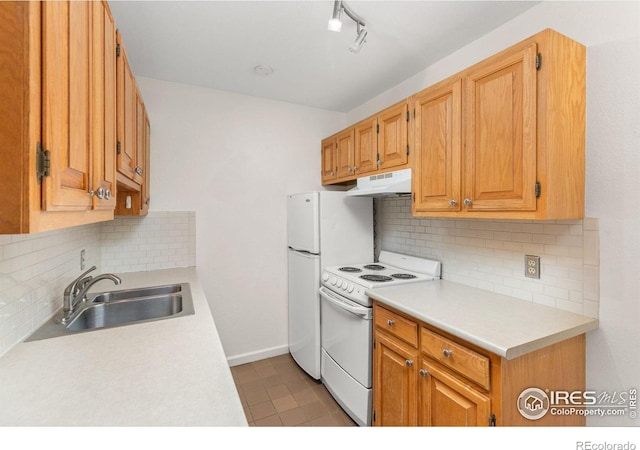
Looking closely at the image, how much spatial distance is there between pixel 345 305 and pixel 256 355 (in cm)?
134

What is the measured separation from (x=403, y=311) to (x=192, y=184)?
2.04 metres

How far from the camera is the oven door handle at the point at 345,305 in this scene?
1.93m

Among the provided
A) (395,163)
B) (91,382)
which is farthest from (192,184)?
(91,382)

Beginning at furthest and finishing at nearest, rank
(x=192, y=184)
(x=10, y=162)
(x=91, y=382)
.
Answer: (x=192, y=184) → (x=91, y=382) → (x=10, y=162)

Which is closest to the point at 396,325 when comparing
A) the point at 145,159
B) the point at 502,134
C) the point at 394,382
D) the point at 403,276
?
the point at 394,382

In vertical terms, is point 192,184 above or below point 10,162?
above

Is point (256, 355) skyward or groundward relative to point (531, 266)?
groundward

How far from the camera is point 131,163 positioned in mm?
1515

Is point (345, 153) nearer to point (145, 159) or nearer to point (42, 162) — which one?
point (145, 159)

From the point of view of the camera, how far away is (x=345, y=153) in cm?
274

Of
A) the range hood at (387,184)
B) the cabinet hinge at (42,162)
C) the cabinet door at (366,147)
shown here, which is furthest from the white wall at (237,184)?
the cabinet hinge at (42,162)

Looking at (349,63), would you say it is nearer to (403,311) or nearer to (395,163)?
(395,163)

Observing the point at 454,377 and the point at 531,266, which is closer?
the point at 454,377

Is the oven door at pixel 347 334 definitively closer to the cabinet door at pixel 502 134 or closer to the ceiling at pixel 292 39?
the cabinet door at pixel 502 134
